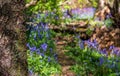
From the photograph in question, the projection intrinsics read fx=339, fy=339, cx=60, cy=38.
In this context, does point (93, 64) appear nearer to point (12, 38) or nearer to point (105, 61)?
point (105, 61)

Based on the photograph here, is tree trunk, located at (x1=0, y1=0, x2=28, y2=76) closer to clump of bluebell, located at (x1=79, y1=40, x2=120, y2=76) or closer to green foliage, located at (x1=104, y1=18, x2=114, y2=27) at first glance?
clump of bluebell, located at (x1=79, y1=40, x2=120, y2=76)

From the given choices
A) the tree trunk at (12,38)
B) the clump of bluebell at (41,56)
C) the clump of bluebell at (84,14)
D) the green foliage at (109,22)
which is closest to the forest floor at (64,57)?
the clump of bluebell at (41,56)

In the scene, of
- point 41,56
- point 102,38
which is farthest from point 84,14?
point 41,56

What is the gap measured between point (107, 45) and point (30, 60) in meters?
3.71

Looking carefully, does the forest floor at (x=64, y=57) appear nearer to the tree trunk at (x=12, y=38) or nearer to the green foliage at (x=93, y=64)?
the green foliage at (x=93, y=64)

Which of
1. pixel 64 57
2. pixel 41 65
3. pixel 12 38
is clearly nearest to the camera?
pixel 12 38

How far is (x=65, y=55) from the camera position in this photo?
27.4 feet

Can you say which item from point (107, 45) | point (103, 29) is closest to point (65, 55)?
point (107, 45)

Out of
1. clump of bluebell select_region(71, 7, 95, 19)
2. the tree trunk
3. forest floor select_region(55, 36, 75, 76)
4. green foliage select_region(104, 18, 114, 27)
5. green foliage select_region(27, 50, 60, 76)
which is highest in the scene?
the tree trunk

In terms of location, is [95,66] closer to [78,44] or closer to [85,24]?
[78,44]

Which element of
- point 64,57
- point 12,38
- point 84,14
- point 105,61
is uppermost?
point 12,38

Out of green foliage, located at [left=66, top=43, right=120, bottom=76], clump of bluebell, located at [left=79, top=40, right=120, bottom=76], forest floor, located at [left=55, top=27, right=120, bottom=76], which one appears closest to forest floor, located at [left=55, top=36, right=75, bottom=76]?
forest floor, located at [left=55, top=27, right=120, bottom=76]

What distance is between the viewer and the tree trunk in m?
2.88

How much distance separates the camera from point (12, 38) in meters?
2.93
